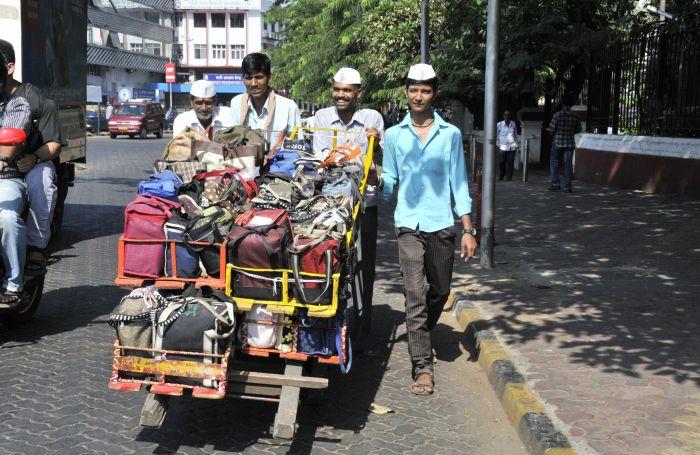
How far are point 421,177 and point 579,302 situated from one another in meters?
2.78

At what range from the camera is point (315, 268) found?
15.2 feet

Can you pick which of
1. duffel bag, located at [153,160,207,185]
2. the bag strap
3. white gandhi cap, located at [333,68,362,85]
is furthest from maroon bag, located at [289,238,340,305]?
white gandhi cap, located at [333,68,362,85]

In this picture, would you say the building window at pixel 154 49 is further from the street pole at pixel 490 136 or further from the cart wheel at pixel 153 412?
the cart wheel at pixel 153 412

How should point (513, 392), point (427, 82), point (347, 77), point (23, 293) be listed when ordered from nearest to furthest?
point (513, 392) < point (427, 82) < point (347, 77) < point (23, 293)

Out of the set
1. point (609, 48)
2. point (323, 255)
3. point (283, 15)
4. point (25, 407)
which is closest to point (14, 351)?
point (25, 407)

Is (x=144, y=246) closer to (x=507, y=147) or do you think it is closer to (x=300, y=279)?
(x=300, y=279)

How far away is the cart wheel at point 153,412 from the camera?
14.6 ft

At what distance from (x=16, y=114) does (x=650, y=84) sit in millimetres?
13805

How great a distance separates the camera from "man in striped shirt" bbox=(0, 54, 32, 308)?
20.5 feet

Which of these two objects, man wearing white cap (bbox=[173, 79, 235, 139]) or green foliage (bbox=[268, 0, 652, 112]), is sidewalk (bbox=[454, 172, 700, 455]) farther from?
green foliage (bbox=[268, 0, 652, 112])

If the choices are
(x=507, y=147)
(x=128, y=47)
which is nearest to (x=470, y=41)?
(x=507, y=147)

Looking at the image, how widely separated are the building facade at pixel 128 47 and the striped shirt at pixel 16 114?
5476cm

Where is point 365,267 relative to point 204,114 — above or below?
below

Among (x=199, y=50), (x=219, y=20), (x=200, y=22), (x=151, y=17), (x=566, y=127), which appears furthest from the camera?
(x=219, y=20)
